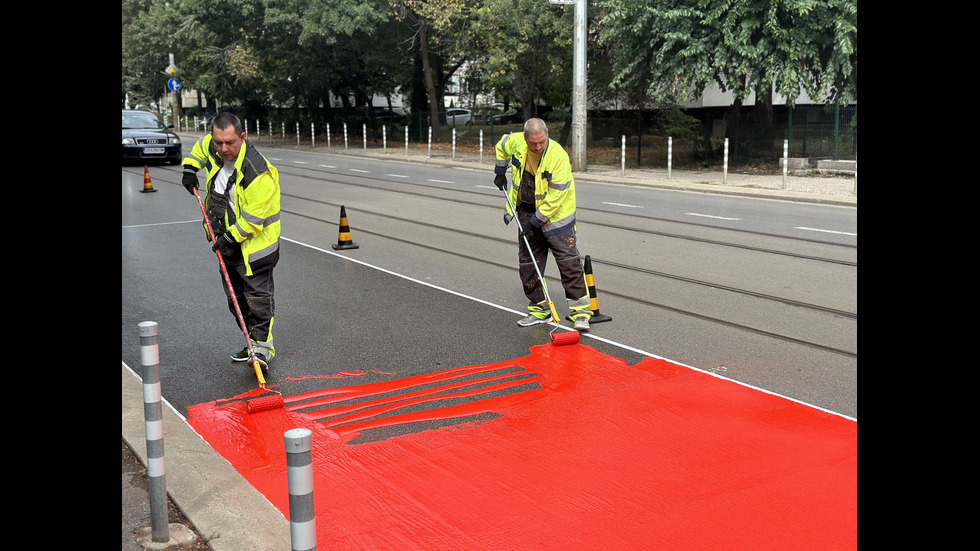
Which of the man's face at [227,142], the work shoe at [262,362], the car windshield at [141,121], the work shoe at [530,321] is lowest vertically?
the work shoe at [262,362]

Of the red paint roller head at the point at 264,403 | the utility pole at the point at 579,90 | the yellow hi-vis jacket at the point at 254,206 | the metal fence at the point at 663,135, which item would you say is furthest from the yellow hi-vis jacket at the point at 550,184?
the utility pole at the point at 579,90

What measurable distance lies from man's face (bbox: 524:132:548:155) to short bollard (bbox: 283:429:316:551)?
493 centimetres

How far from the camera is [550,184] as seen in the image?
760 centimetres

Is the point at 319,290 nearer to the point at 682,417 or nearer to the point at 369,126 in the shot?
the point at 682,417

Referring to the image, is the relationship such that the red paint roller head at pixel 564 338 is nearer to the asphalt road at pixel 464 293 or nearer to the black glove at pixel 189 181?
the asphalt road at pixel 464 293

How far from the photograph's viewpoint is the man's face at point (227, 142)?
6051mm

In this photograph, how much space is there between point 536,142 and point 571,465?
11.5ft

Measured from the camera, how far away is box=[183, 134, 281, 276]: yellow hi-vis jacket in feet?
20.2

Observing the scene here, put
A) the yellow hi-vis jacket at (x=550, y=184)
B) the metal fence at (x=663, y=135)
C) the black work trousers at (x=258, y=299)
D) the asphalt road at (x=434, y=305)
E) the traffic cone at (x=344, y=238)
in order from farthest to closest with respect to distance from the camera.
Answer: the metal fence at (x=663, y=135), the traffic cone at (x=344, y=238), the yellow hi-vis jacket at (x=550, y=184), the black work trousers at (x=258, y=299), the asphalt road at (x=434, y=305)

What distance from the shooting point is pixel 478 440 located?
5.11 m

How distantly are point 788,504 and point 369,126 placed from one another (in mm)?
42379

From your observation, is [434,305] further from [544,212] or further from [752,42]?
[752,42]

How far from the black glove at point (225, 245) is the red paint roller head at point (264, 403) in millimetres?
1213

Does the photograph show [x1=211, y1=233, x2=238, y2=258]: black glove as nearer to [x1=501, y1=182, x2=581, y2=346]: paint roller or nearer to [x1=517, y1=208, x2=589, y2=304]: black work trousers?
[x1=501, y1=182, x2=581, y2=346]: paint roller
